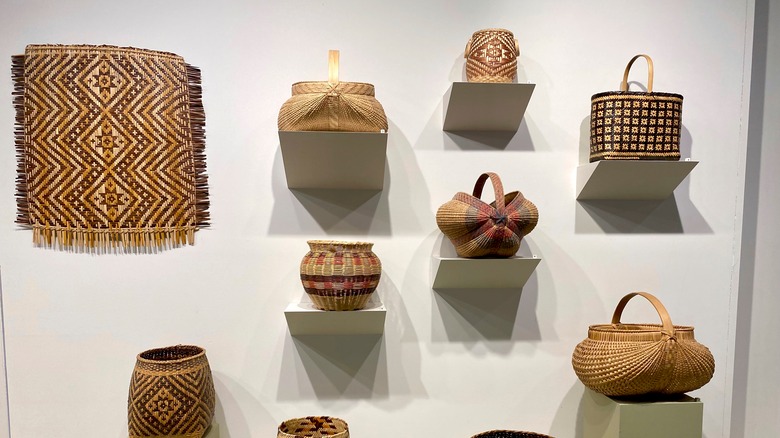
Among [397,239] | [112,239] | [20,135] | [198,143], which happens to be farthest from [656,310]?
[20,135]

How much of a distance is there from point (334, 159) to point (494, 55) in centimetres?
54

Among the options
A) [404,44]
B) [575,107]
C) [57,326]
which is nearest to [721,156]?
[575,107]

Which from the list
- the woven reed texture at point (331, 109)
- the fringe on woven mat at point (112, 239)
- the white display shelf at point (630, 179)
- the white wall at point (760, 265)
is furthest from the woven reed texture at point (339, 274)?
the white wall at point (760, 265)

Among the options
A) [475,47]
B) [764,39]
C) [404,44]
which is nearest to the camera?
[475,47]

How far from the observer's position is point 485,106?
1.56 meters

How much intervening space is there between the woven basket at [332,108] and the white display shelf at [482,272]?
0.44 metres

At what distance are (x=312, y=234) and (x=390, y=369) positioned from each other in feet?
1.62

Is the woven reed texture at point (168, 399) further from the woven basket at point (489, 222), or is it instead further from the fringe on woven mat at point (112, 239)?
the woven basket at point (489, 222)

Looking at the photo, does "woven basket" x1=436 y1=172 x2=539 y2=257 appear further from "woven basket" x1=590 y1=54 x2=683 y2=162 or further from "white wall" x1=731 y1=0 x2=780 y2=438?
"white wall" x1=731 y1=0 x2=780 y2=438

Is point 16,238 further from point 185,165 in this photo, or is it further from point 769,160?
point 769,160

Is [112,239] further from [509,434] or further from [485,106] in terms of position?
[509,434]

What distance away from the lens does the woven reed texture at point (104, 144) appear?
1.53 meters

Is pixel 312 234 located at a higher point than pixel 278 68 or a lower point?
Result: lower

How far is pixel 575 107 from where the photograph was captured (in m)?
1.69
